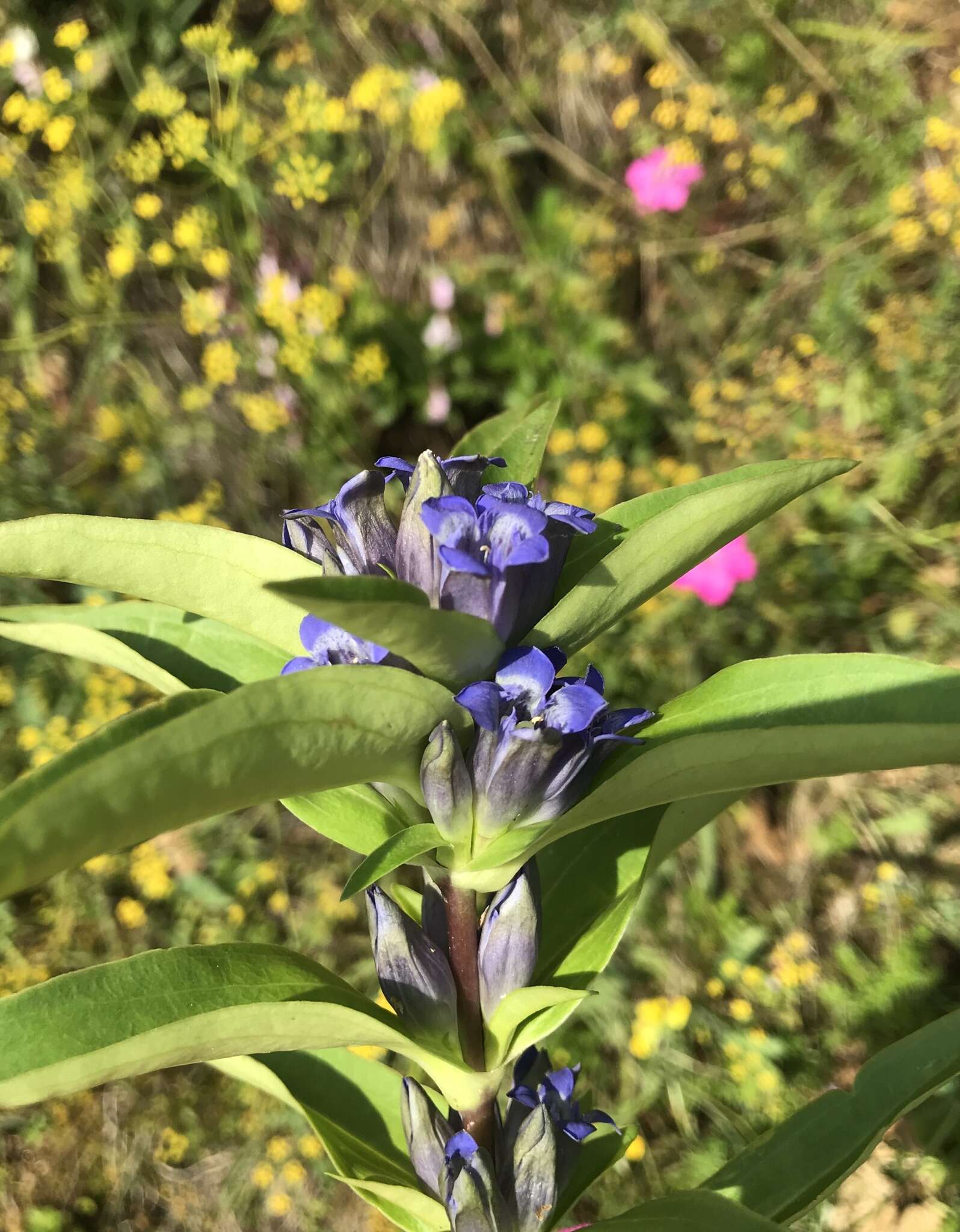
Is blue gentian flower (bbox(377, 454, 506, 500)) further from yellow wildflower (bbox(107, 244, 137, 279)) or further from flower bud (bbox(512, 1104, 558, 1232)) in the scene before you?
yellow wildflower (bbox(107, 244, 137, 279))

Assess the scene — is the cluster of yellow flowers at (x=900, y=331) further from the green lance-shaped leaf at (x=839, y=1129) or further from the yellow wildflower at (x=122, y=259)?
the yellow wildflower at (x=122, y=259)

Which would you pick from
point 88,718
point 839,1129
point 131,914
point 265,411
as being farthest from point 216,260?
point 839,1129

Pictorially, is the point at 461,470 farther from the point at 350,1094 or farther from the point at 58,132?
the point at 58,132

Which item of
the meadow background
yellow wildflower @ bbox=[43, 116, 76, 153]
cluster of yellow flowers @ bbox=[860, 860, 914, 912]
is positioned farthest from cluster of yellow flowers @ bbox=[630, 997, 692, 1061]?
yellow wildflower @ bbox=[43, 116, 76, 153]

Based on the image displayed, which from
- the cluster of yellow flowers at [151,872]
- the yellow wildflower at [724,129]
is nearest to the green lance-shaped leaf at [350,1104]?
the cluster of yellow flowers at [151,872]

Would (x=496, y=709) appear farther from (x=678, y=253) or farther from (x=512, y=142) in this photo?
(x=512, y=142)

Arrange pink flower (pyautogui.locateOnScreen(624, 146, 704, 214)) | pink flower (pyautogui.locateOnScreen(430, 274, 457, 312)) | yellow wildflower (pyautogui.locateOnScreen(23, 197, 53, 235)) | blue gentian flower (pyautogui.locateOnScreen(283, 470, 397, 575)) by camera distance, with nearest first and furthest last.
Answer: blue gentian flower (pyautogui.locateOnScreen(283, 470, 397, 575))
yellow wildflower (pyautogui.locateOnScreen(23, 197, 53, 235))
pink flower (pyautogui.locateOnScreen(624, 146, 704, 214))
pink flower (pyautogui.locateOnScreen(430, 274, 457, 312))

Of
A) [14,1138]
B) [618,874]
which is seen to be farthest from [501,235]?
[14,1138]
